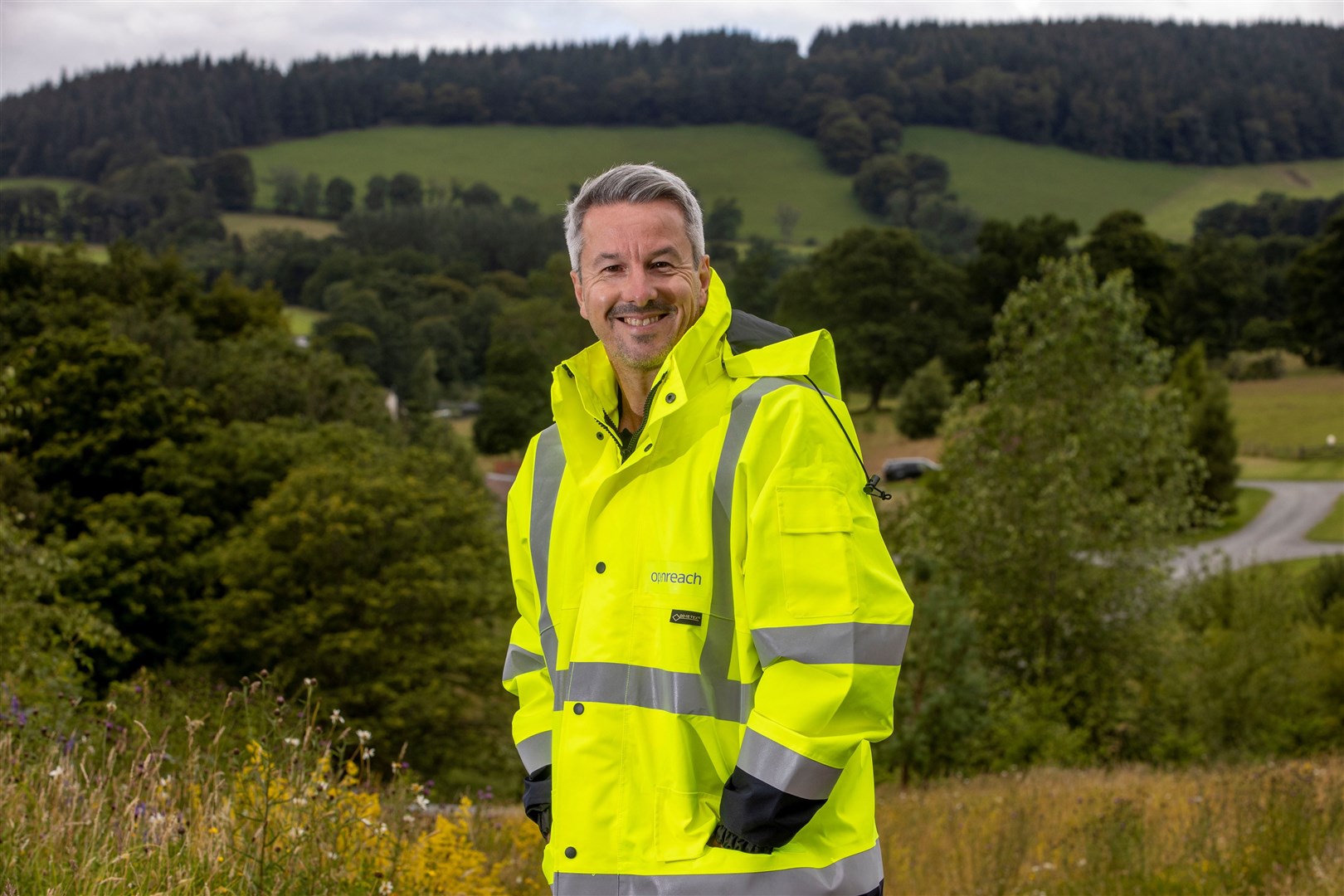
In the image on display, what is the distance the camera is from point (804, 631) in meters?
2.54

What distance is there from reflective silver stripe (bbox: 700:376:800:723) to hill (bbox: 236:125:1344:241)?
14290 cm

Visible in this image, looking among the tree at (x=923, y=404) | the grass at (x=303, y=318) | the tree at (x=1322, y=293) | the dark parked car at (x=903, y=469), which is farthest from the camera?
the grass at (x=303, y=318)

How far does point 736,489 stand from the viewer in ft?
8.77

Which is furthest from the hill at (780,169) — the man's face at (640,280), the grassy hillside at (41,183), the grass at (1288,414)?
the man's face at (640,280)

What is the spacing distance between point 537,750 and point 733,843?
2.21 ft

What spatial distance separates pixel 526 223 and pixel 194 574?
118108 millimetres

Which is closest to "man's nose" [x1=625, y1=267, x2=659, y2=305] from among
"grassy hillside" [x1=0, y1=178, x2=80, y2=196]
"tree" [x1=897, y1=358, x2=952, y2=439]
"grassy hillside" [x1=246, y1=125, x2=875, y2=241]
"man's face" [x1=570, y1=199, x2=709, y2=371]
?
"man's face" [x1=570, y1=199, x2=709, y2=371]

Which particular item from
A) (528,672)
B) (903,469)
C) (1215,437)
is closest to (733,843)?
(528,672)

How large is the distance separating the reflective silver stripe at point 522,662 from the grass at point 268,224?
14588 cm

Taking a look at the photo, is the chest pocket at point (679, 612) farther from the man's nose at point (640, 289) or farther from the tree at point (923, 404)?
the tree at point (923, 404)

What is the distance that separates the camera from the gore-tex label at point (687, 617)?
8.87 ft

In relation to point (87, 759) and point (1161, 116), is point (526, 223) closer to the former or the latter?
point (1161, 116)

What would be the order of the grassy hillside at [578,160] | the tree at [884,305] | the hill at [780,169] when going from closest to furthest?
the tree at [884,305] < the hill at [780,169] < the grassy hillside at [578,160]

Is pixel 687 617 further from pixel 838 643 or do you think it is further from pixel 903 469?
pixel 903 469
